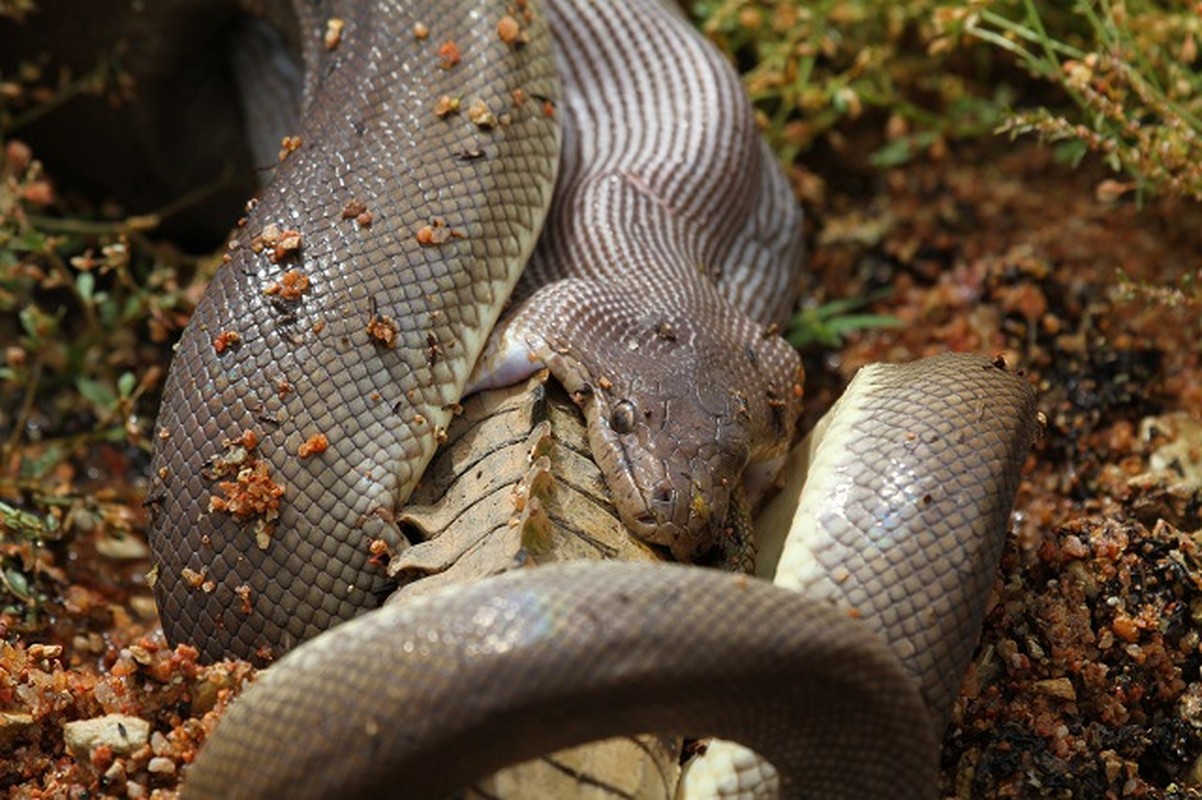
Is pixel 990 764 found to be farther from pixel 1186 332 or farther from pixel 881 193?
pixel 881 193

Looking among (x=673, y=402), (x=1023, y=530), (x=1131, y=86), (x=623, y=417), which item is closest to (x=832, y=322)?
(x=1023, y=530)

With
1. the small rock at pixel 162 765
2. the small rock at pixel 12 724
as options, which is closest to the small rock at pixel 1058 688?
the small rock at pixel 162 765

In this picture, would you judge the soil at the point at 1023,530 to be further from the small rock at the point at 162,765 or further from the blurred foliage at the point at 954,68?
the blurred foliage at the point at 954,68

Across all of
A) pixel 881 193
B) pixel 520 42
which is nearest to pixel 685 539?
pixel 520 42

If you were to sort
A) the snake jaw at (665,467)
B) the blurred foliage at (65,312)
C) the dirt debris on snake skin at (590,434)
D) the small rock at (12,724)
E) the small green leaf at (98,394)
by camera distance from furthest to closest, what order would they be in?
1. the small green leaf at (98,394)
2. the blurred foliage at (65,312)
3. the snake jaw at (665,467)
4. the small rock at (12,724)
5. the dirt debris on snake skin at (590,434)

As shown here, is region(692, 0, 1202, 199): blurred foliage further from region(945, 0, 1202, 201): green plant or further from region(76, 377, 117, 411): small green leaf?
region(76, 377, 117, 411): small green leaf
